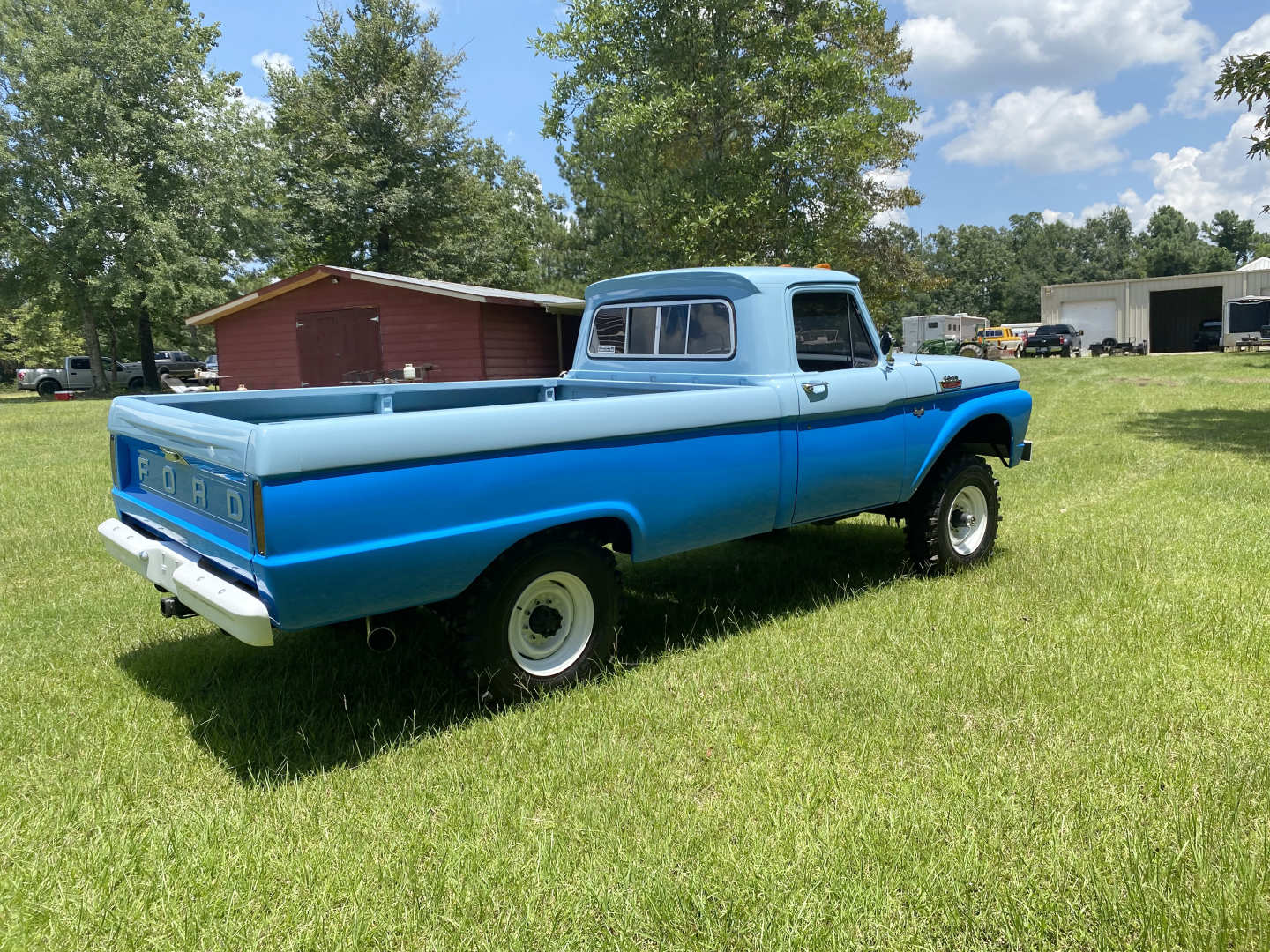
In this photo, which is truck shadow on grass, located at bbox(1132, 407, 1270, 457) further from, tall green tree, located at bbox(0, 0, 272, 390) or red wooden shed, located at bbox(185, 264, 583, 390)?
tall green tree, located at bbox(0, 0, 272, 390)

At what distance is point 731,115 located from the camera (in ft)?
69.6

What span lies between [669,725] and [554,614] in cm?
75

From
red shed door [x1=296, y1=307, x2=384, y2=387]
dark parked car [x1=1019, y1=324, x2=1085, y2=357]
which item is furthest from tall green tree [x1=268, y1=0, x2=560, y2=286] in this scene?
dark parked car [x1=1019, y1=324, x2=1085, y2=357]

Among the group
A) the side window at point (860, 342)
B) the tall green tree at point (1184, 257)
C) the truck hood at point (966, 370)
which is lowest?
the truck hood at point (966, 370)

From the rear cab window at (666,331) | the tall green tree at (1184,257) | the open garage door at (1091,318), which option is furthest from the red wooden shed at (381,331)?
the tall green tree at (1184,257)

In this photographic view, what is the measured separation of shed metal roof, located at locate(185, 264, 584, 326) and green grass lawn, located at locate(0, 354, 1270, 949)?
13997mm

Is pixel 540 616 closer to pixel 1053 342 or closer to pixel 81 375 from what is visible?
pixel 81 375

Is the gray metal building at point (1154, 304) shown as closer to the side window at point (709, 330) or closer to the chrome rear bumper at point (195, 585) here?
the side window at point (709, 330)

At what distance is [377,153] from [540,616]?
35.3m

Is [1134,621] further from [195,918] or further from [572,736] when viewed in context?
[195,918]

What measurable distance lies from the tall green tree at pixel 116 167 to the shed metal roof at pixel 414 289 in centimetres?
1100

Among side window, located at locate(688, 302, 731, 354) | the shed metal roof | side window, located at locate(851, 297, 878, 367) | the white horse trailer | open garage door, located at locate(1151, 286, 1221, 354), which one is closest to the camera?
side window, located at locate(688, 302, 731, 354)

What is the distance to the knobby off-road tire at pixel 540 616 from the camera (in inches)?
147

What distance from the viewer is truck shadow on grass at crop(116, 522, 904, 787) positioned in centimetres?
368
